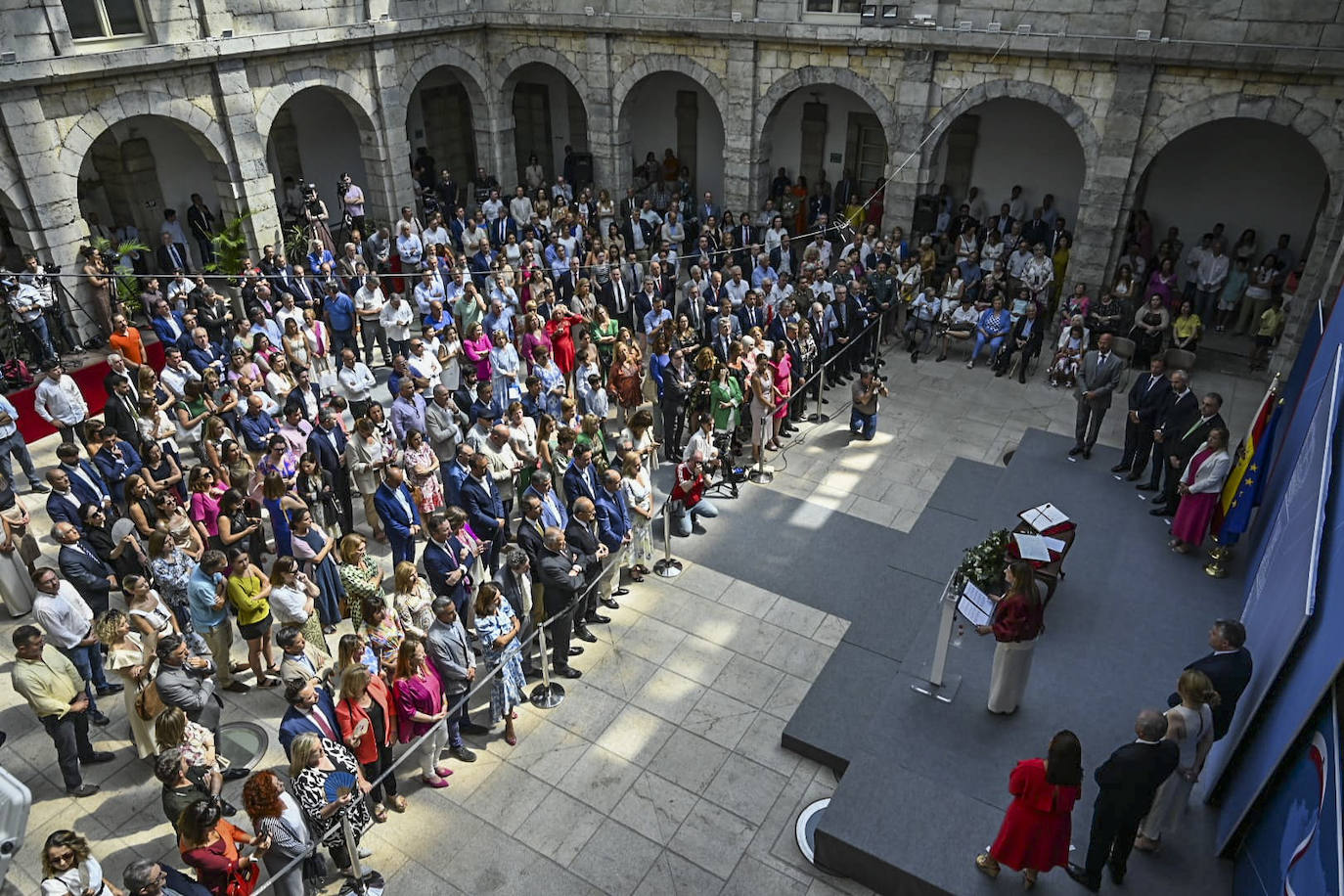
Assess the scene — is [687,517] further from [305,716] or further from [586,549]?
[305,716]

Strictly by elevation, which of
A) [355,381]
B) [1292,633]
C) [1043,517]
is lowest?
[1043,517]

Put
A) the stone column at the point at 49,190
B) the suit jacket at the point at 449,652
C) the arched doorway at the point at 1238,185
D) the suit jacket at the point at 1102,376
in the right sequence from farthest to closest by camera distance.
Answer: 1. the arched doorway at the point at 1238,185
2. the stone column at the point at 49,190
3. the suit jacket at the point at 1102,376
4. the suit jacket at the point at 449,652

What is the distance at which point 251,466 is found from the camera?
9.29m

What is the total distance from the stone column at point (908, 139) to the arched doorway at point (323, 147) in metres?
10.3

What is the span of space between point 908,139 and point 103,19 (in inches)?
517

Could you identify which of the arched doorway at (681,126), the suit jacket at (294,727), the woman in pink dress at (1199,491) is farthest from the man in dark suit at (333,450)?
the arched doorway at (681,126)

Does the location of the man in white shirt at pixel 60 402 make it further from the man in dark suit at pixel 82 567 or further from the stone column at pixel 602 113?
the stone column at pixel 602 113

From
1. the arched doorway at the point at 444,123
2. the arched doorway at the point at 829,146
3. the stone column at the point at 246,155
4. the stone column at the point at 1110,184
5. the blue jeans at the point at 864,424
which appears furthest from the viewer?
the arched doorway at the point at 444,123

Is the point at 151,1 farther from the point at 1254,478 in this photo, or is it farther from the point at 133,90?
the point at 1254,478

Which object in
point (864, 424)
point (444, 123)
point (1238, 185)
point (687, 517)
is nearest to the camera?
point (687, 517)

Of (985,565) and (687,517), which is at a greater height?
(985,565)

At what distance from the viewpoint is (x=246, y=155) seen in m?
15.7

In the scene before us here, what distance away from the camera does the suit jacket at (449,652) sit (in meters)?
6.85

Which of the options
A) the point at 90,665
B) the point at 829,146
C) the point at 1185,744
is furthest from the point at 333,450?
the point at 829,146
